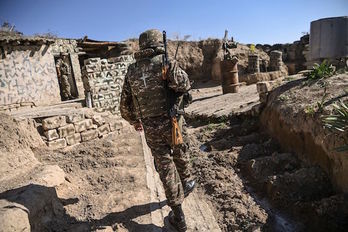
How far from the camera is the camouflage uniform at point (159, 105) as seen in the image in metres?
2.71

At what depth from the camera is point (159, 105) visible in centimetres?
278

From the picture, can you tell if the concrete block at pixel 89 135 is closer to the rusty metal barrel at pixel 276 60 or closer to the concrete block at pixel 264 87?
the concrete block at pixel 264 87

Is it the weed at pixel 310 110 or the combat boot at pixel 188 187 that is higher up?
the weed at pixel 310 110

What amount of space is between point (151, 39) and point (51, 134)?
2829mm

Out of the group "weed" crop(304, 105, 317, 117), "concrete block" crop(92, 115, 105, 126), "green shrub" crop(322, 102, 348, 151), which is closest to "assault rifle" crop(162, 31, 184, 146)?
"green shrub" crop(322, 102, 348, 151)

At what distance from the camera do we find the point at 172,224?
8.91ft

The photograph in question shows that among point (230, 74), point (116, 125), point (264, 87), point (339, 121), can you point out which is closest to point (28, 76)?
point (116, 125)

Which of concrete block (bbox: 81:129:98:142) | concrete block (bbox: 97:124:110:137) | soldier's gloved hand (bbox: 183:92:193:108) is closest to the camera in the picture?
soldier's gloved hand (bbox: 183:92:193:108)

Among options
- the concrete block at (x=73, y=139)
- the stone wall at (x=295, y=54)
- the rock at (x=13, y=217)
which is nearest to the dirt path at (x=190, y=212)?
the rock at (x=13, y=217)

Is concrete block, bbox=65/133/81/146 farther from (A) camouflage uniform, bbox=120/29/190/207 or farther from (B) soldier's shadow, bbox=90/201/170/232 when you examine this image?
(A) camouflage uniform, bbox=120/29/190/207

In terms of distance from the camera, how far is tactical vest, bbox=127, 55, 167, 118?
2.76m

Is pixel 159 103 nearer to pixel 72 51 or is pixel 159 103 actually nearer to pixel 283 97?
pixel 283 97

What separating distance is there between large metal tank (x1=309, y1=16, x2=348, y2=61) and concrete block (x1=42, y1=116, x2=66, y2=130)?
→ 5445mm

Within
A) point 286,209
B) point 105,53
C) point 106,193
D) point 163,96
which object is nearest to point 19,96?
point 105,53
